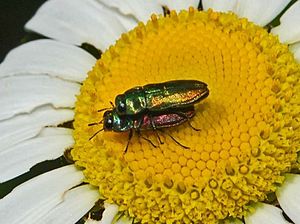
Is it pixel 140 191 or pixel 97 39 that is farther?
pixel 97 39

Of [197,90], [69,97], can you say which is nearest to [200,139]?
[197,90]

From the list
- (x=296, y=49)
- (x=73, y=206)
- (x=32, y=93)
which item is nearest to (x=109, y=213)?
(x=73, y=206)

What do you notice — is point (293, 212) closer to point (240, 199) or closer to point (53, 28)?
point (240, 199)

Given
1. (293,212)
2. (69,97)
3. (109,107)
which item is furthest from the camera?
(69,97)

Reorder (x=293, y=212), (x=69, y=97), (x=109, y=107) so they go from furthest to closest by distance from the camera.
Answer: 1. (x=69, y=97)
2. (x=109, y=107)
3. (x=293, y=212)

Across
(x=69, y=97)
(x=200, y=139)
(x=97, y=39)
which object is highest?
(x=97, y=39)

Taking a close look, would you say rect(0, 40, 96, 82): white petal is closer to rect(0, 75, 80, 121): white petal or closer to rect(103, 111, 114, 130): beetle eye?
rect(0, 75, 80, 121): white petal

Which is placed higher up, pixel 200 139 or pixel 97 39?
pixel 97 39
